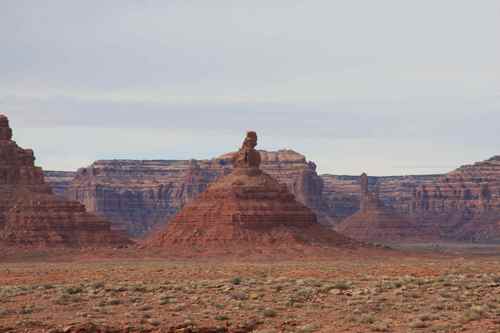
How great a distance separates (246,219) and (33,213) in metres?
26.0

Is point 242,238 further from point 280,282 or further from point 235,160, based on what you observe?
point 280,282

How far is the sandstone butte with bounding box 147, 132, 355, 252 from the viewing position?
132 meters

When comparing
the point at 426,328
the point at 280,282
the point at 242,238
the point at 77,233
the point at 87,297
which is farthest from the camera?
the point at 77,233

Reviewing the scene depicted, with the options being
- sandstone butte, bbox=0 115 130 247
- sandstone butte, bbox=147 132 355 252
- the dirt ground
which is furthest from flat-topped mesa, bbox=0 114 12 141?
the dirt ground

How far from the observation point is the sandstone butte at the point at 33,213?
448 feet

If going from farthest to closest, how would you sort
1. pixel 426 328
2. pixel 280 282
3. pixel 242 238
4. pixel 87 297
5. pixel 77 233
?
1. pixel 77 233
2. pixel 242 238
3. pixel 280 282
4. pixel 87 297
5. pixel 426 328

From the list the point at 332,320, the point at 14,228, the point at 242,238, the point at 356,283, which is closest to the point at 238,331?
the point at 332,320

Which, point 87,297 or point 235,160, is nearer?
point 87,297

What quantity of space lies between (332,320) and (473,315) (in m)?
4.57

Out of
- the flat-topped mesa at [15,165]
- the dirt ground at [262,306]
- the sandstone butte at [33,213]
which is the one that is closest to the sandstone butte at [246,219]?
the sandstone butte at [33,213]

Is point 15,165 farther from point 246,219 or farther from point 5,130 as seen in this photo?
point 246,219

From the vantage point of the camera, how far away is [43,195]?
145 m

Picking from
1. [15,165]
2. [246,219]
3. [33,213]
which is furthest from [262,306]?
[15,165]

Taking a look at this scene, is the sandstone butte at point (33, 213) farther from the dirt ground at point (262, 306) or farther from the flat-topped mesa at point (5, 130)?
the dirt ground at point (262, 306)
